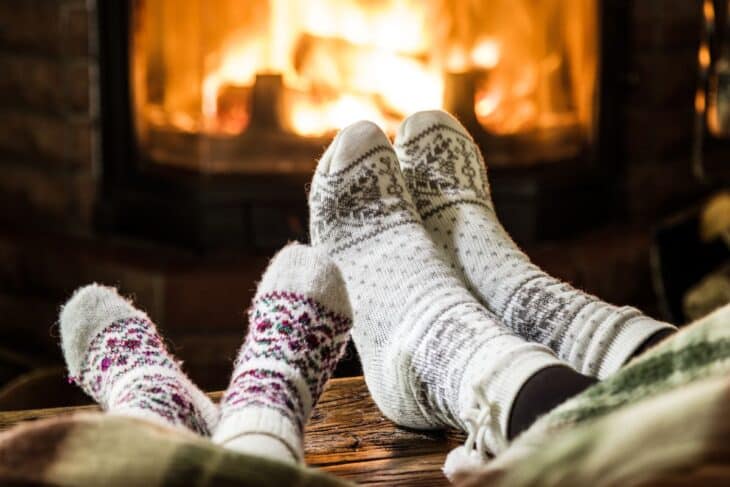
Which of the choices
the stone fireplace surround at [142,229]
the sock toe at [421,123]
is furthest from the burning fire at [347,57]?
the sock toe at [421,123]

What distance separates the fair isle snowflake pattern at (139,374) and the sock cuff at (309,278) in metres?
0.09

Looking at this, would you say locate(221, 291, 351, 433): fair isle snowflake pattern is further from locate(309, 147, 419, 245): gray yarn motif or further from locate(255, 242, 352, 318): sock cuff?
locate(309, 147, 419, 245): gray yarn motif

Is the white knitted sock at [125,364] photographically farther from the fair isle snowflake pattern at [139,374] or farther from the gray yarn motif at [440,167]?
the gray yarn motif at [440,167]

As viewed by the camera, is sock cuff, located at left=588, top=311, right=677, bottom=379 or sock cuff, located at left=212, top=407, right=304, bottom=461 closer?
sock cuff, located at left=212, top=407, right=304, bottom=461

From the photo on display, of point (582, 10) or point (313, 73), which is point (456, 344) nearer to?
point (313, 73)

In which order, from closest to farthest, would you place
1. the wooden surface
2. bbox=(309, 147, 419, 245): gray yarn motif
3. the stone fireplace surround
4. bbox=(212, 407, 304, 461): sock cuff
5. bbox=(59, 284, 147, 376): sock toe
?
1. bbox=(212, 407, 304, 461): sock cuff
2. the wooden surface
3. bbox=(59, 284, 147, 376): sock toe
4. bbox=(309, 147, 419, 245): gray yarn motif
5. the stone fireplace surround

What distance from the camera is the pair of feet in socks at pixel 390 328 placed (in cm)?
75

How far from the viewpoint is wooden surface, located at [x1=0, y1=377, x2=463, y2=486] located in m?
0.80

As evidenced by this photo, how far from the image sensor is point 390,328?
3.06 ft

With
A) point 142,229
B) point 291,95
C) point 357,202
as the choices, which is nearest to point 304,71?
point 291,95

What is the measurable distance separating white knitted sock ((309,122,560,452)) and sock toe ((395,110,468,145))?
0.06 m

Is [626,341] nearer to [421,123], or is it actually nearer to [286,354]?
[286,354]

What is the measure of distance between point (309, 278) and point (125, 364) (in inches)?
6.0

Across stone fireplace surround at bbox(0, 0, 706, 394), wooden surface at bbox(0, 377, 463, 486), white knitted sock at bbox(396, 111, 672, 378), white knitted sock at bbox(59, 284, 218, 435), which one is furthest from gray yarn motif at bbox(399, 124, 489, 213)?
stone fireplace surround at bbox(0, 0, 706, 394)
